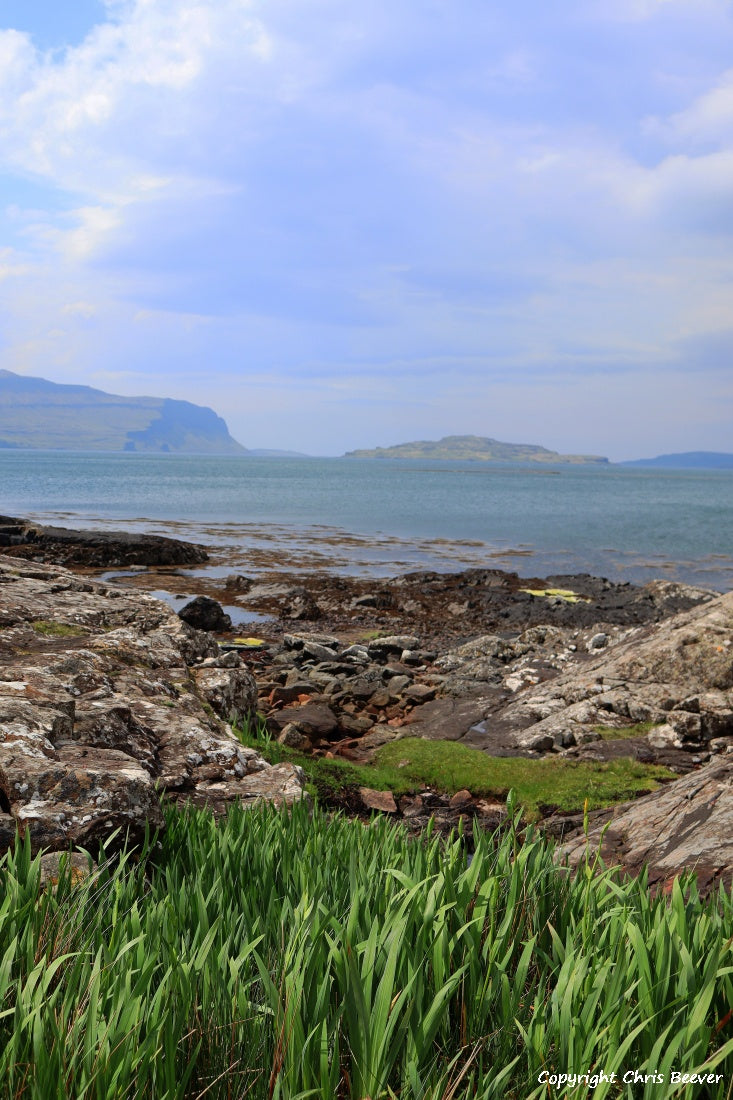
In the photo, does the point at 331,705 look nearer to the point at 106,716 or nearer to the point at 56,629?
the point at 56,629

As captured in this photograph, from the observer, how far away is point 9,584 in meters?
11.6

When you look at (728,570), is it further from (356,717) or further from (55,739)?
(55,739)

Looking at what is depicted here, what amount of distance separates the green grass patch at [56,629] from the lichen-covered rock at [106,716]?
34 millimetres

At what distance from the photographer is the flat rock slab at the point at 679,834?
578 centimetres

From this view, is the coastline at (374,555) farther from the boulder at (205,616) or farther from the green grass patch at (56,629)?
the green grass patch at (56,629)

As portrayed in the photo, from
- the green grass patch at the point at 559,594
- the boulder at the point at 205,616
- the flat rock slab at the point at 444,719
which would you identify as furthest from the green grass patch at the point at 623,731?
the green grass patch at the point at 559,594

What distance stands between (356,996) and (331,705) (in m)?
Answer: 13.7

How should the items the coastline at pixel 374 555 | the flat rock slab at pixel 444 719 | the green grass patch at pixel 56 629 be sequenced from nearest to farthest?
the green grass patch at pixel 56 629 → the flat rock slab at pixel 444 719 → the coastline at pixel 374 555

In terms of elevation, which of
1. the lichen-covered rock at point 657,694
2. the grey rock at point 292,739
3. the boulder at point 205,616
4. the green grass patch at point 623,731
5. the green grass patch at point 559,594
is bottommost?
the boulder at point 205,616

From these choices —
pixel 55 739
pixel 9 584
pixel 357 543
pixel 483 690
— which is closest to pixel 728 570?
pixel 357 543

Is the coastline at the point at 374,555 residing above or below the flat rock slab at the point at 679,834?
below

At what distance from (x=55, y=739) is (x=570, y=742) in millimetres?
9352

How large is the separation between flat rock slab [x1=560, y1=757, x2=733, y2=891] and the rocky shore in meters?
0.02

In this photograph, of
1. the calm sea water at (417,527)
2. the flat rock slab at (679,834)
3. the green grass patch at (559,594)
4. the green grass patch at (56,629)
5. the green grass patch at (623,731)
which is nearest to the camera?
the flat rock slab at (679,834)
